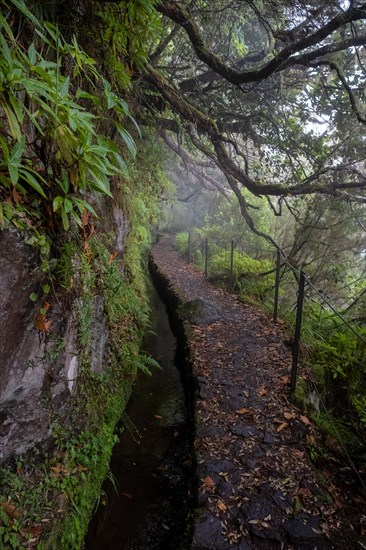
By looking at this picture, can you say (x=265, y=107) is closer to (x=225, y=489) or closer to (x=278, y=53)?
(x=278, y=53)

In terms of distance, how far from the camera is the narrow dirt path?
107 inches

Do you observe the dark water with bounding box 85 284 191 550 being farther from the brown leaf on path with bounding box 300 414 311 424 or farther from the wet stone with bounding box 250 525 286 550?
the brown leaf on path with bounding box 300 414 311 424

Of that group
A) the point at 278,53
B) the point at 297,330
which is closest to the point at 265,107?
the point at 278,53

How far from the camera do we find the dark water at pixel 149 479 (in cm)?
315

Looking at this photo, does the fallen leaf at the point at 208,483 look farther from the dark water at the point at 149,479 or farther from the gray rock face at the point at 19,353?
the gray rock face at the point at 19,353

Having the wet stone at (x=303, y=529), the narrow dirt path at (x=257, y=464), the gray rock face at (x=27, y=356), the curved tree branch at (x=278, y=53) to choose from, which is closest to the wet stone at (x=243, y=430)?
the narrow dirt path at (x=257, y=464)

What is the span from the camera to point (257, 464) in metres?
3.35

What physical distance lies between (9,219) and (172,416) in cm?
382

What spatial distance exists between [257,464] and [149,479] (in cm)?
132

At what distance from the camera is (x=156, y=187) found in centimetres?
859

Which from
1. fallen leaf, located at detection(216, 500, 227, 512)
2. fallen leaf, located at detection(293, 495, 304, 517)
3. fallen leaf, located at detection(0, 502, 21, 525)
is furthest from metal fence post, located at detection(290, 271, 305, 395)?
fallen leaf, located at detection(0, 502, 21, 525)

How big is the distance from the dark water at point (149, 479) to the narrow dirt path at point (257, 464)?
388mm

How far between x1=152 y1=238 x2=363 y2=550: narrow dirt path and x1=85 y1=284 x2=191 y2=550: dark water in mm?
388

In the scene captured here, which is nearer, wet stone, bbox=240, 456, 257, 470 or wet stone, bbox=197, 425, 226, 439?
wet stone, bbox=240, 456, 257, 470
